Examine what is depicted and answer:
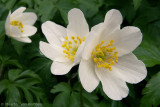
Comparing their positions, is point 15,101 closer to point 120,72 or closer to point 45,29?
point 45,29

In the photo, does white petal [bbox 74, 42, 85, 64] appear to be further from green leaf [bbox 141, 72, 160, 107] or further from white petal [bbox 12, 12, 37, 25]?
white petal [bbox 12, 12, 37, 25]

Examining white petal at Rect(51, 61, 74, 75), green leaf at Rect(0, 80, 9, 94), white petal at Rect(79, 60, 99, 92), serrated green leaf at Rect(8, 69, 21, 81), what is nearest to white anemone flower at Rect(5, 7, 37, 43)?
serrated green leaf at Rect(8, 69, 21, 81)

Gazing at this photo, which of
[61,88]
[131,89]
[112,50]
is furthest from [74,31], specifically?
[131,89]

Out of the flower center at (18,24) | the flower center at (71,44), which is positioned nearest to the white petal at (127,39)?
the flower center at (71,44)

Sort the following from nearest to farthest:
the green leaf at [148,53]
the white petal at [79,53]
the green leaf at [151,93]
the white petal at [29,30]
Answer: the white petal at [79,53] → the green leaf at [151,93] → the green leaf at [148,53] → the white petal at [29,30]

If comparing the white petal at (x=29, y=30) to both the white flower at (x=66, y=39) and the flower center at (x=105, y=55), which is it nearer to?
the white flower at (x=66, y=39)

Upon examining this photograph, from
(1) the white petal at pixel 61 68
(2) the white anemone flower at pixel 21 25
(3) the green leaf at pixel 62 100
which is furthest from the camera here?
(2) the white anemone flower at pixel 21 25
